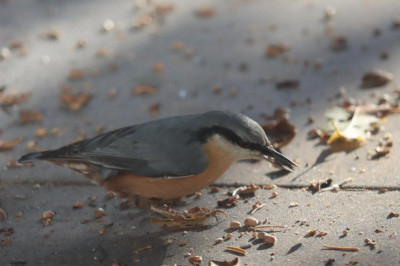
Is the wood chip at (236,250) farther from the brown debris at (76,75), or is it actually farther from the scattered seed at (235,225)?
the brown debris at (76,75)

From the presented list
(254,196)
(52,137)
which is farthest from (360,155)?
(52,137)

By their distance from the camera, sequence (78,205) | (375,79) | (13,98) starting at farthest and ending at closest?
(13,98) < (375,79) < (78,205)

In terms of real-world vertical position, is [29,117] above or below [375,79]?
below

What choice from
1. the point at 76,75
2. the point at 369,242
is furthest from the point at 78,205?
the point at 76,75

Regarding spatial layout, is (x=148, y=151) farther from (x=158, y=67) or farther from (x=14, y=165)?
(x=158, y=67)

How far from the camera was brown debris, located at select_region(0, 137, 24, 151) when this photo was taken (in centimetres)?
510

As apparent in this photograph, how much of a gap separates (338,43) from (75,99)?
7.62 feet

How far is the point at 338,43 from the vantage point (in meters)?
6.07

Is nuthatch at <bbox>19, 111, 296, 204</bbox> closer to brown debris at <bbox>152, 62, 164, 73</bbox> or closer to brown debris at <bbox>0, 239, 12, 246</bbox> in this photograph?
brown debris at <bbox>0, 239, 12, 246</bbox>

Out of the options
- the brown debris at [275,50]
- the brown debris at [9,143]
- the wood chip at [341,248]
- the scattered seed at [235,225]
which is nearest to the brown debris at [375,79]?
the brown debris at [275,50]

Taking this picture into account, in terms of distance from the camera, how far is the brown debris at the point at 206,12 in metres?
6.92

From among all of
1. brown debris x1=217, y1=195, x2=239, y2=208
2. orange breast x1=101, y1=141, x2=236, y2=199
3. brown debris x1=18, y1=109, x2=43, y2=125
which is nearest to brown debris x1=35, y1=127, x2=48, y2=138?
brown debris x1=18, y1=109, x2=43, y2=125

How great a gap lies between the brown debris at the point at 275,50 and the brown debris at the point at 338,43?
40cm

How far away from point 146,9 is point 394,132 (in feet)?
10.9
